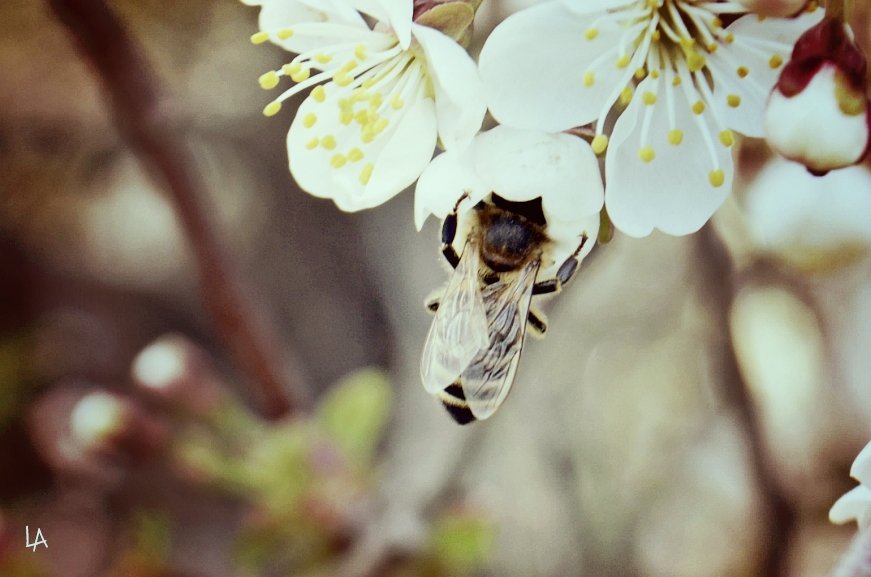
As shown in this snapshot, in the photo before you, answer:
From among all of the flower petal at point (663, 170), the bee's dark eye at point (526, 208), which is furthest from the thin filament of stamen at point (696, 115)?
the bee's dark eye at point (526, 208)

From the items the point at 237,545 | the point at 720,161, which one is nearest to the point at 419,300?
the point at 237,545

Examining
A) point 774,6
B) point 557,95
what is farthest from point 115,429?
point 774,6

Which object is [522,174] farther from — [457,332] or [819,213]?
[819,213]

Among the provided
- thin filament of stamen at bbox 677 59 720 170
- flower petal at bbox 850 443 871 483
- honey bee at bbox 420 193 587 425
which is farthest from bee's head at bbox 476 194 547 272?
flower petal at bbox 850 443 871 483

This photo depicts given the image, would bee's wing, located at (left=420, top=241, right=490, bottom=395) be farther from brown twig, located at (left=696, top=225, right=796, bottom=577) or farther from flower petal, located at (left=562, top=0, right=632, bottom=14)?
brown twig, located at (left=696, top=225, right=796, bottom=577)

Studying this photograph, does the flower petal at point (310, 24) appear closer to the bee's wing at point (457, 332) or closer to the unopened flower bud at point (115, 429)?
the bee's wing at point (457, 332)

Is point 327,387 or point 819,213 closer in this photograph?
point 819,213

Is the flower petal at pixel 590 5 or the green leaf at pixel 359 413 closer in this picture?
the flower petal at pixel 590 5
